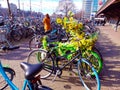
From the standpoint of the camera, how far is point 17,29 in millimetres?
11219

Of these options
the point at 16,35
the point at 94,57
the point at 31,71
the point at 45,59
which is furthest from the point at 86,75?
the point at 16,35

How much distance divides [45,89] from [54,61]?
176 centimetres

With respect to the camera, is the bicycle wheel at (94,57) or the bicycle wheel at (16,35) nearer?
the bicycle wheel at (94,57)

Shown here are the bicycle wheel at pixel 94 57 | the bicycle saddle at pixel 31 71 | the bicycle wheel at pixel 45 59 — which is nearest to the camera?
the bicycle saddle at pixel 31 71

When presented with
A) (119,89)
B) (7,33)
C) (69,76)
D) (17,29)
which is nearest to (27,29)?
(17,29)

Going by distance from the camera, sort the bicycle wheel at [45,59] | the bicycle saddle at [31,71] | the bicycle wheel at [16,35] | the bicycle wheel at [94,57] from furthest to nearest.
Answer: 1. the bicycle wheel at [16,35]
2. the bicycle wheel at [94,57]
3. the bicycle wheel at [45,59]
4. the bicycle saddle at [31,71]

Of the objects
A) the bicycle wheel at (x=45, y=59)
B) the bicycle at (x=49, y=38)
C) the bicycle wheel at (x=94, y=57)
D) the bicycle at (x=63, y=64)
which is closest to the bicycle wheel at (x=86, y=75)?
the bicycle at (x=63, y=64)

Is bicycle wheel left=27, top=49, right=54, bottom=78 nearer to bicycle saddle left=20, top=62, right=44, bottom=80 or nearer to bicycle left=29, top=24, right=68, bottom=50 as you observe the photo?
bicycle left=29, top=24, right=68, bottom=50

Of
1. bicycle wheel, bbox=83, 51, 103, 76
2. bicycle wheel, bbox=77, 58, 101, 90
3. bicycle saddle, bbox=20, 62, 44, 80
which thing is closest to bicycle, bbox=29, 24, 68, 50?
bicycle wheel, bbox=83, 51, 103, 76

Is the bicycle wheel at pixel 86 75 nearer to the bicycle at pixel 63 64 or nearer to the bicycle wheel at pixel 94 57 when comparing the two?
the bicycle at pixel 63 64

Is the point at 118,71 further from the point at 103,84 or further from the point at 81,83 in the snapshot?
the point at 81,83

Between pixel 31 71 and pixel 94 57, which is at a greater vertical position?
pixel 31 71

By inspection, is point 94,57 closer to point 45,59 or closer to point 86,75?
point 86,75

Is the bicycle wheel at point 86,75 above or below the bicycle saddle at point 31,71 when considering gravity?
below
